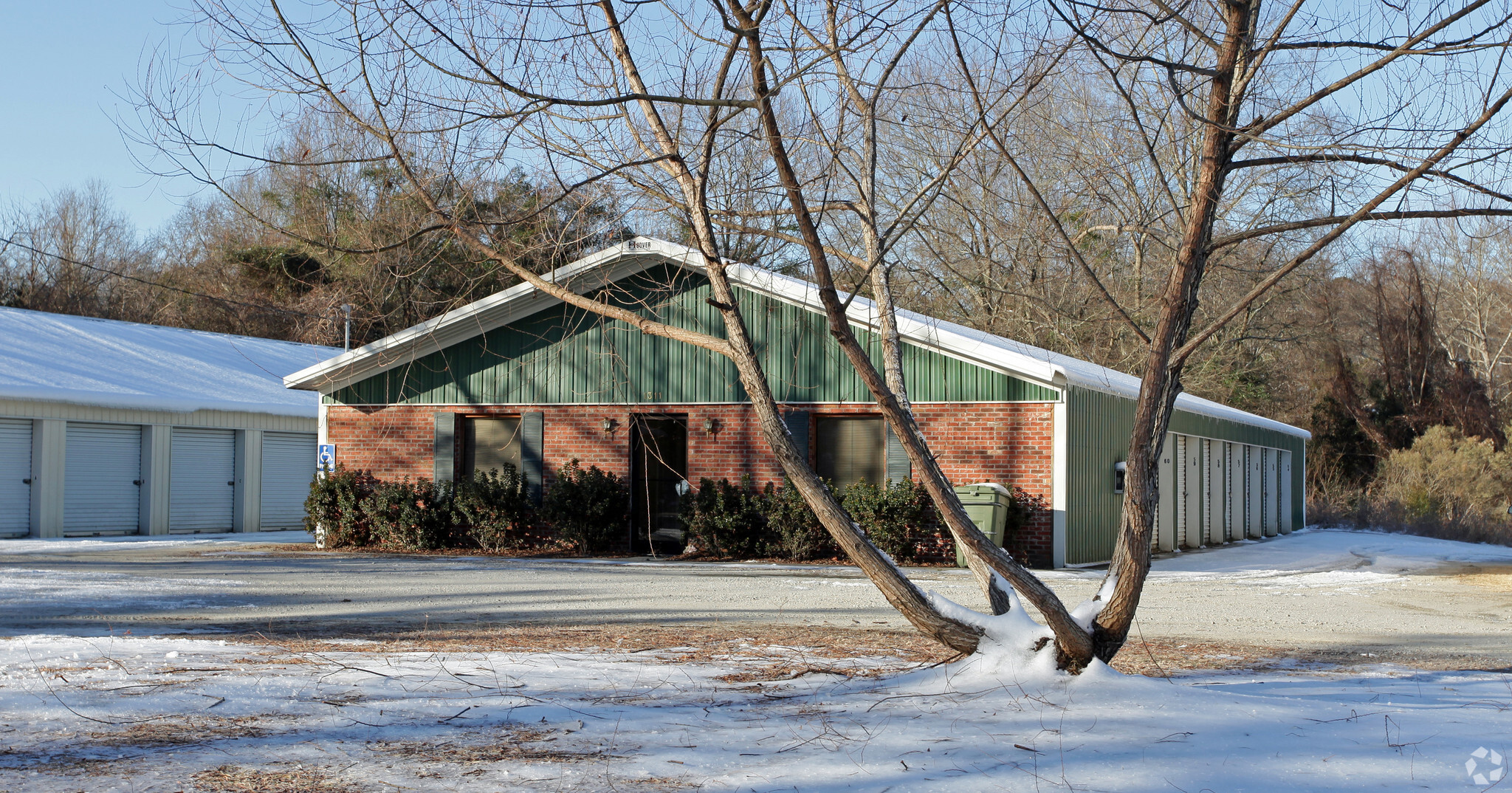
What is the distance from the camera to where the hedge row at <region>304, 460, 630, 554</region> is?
18.6 m

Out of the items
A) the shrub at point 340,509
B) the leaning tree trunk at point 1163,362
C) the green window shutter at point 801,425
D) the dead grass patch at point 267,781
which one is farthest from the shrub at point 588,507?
the dead grass patch at point 267,781

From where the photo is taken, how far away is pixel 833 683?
645 cm

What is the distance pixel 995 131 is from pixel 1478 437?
3082cm

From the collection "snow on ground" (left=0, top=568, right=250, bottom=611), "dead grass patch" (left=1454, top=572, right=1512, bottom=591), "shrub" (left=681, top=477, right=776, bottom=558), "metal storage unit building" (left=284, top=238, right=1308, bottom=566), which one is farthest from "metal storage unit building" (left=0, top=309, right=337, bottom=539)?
"dead grass patch" (left=1454, top=572, right=1512, bottom=591)

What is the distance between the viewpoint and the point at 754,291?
1794 centimetres

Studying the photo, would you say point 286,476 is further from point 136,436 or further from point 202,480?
point 136,436

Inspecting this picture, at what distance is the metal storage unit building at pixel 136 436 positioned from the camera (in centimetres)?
2142

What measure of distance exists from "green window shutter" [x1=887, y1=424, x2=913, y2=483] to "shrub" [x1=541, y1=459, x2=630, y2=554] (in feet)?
13.6

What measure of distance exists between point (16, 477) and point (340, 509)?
5.98 meters

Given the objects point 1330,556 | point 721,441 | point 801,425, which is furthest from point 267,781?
point 1330,556

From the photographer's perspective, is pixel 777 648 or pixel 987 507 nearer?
pixel 777 648

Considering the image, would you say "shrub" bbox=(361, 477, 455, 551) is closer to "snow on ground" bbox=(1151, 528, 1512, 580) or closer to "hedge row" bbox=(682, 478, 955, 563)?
"hedge row" bbox=(682, 478, 955, 563)

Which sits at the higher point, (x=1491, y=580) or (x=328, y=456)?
(x=328, y=456)

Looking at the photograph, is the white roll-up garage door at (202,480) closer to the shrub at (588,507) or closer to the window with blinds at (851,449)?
the shrub at (588,507)
